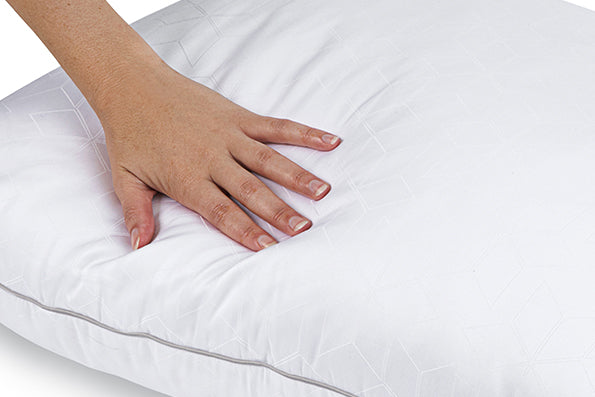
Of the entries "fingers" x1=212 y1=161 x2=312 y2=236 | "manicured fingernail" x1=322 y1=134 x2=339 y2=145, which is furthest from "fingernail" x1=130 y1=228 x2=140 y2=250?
"manicured fingernail" x1=322 y1=134 x2=339 y2=145

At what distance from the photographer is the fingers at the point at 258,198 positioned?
107 cm

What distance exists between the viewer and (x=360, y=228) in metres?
1.01

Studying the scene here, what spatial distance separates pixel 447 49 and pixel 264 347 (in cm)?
44

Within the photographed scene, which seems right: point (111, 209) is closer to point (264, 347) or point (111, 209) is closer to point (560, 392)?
point (264, 347)

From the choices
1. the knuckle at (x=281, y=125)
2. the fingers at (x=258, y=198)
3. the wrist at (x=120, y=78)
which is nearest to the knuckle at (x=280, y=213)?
the fingers at (x=258, y=198)

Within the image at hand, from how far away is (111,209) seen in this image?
45.6 inches

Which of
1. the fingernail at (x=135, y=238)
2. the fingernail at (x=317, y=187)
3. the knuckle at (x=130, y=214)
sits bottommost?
the fingernail at (x=317, y=187)

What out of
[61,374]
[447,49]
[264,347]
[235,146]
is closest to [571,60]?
[447,49]

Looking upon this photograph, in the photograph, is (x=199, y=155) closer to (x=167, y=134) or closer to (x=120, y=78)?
(x=167, y=134)

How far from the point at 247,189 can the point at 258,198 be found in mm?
17

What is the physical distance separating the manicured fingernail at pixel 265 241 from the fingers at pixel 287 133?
0.43ft

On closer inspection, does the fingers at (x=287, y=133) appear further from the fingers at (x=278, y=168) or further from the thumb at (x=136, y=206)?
the thumb at (x=136, y=206)

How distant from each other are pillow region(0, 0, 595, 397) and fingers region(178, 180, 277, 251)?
15 millimetres

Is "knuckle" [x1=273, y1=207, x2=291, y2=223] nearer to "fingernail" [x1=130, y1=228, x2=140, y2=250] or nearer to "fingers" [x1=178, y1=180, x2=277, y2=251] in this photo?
"fingers" [x1=178, y1=180, x2=277, y2=251]
